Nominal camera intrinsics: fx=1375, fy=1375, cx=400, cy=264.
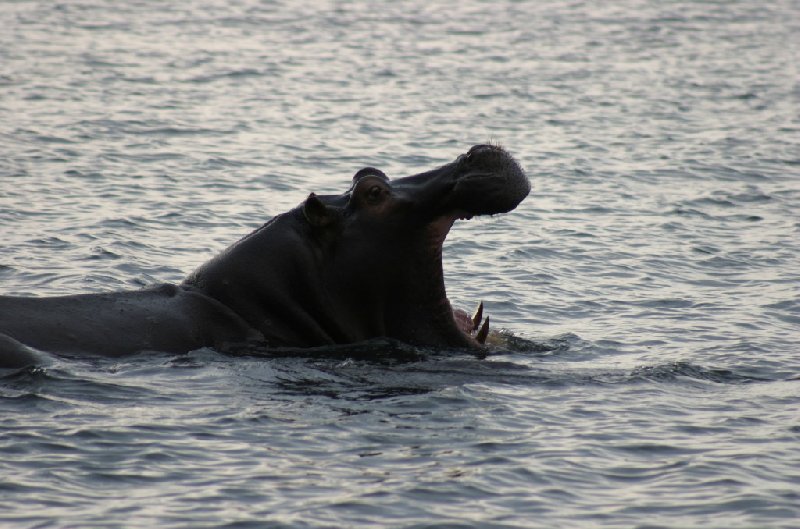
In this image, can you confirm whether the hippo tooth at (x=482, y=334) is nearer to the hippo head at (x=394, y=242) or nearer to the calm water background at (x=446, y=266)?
the hippo head at (x=394, y=242)

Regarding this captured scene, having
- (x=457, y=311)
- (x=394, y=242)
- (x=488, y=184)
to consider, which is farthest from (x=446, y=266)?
(x=488, y=184)

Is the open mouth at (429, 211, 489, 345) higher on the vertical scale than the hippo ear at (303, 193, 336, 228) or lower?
lower

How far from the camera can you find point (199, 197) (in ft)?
66.4

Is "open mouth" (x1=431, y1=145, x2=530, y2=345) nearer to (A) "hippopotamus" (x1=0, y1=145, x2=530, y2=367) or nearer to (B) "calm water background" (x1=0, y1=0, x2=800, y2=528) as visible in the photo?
(A) "hippopotamus" (x1=0, y1=145, x2=530, y2=367)

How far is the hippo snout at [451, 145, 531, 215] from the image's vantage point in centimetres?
1089

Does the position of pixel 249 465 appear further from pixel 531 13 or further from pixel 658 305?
pixel 531 13

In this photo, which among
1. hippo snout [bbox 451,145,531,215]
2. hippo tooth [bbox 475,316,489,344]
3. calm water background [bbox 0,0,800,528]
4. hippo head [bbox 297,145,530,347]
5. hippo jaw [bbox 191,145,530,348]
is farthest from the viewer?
hippo tooth [bbox 475,316,489,344]

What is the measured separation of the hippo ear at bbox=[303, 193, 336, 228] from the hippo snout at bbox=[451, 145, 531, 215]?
103cm

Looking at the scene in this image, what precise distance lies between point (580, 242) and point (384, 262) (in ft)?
24.3

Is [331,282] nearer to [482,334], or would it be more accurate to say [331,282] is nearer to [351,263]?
[351,263]

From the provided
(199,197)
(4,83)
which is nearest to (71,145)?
(199,197)

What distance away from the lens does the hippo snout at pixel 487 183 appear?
10.9 metres

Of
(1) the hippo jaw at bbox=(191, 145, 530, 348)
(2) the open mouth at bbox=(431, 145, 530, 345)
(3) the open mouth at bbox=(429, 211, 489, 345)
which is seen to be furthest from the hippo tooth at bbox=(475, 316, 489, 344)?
(2) the open mouth at bbox=(431, 145, 530, 345)

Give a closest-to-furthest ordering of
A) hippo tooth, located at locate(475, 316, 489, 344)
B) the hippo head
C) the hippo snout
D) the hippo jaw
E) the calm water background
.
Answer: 1. the calm water background
2. the hippo snout
3. the hippo head
4. the hippo jaw
5. hippo tooth, located at locate(475, 316, 489, 344)
